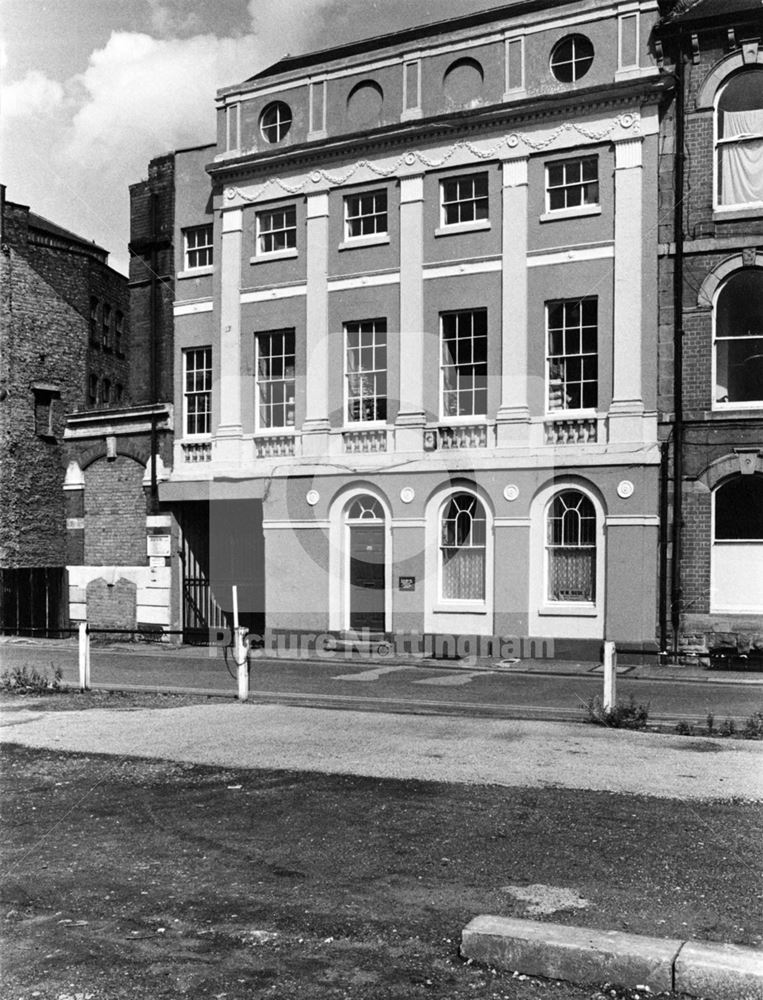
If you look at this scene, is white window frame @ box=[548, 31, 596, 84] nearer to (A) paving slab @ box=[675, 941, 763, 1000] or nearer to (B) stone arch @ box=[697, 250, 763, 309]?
(B) stone arch @ box=[697, 250, 763, 309]

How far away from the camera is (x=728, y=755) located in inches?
383

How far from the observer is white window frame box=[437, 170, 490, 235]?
21.5 metres

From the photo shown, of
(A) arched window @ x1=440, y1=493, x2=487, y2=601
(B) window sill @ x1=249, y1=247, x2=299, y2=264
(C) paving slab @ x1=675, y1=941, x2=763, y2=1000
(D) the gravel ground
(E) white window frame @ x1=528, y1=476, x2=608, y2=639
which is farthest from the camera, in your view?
(B) window sill @ x1=249, y1=247, x2=299, y2=264

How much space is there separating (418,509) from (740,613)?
6811mm

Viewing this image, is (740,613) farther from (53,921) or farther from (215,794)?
(53,921)

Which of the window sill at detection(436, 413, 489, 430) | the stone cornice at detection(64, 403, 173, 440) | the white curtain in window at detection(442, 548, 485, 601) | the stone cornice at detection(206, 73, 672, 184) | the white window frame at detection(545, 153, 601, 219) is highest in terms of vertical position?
the stone cornice at detection(206, 73, 672, 184)

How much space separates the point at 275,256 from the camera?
23.8 metres

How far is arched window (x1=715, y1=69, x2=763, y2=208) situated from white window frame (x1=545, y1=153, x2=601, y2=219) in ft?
7.59

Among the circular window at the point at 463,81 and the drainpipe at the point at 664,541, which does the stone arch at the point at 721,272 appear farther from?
the circular window at the point at 463,81

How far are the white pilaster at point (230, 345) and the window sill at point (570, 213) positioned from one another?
7.52 meters

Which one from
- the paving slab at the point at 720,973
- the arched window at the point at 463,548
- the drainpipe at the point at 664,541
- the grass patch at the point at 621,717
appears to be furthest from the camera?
the arched window at the point at 463,548

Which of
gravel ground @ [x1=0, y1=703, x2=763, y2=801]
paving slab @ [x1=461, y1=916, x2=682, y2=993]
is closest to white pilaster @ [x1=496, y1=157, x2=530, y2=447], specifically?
gravel ground @ [x1=0, y1=703, x2=763, y2=801]

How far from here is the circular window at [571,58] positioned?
→ 20.6 m

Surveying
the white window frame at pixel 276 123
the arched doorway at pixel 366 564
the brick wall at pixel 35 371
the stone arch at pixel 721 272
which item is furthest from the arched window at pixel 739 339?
the brick wall at pixel 35 371
